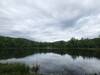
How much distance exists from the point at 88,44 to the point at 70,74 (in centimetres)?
15206

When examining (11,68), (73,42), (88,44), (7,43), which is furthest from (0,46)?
(11,68)

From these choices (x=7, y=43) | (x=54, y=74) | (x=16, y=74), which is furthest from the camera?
(x=7, y=43)

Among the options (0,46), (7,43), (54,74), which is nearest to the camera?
(54,74)

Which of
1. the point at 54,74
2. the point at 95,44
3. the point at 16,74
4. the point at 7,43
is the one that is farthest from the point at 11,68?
the point at 7,43

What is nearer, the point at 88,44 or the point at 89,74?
the point at 89,74

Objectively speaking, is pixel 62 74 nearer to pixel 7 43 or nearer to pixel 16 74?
pixel 16 74

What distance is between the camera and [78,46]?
593ft

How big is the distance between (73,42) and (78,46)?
861 centimetres

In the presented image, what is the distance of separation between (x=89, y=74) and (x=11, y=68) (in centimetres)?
1566

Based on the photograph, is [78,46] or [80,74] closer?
[80,74]

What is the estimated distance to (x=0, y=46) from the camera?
583 feet

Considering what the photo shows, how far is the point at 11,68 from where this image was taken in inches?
1056

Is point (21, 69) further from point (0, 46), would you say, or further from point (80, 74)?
point (0, 46)

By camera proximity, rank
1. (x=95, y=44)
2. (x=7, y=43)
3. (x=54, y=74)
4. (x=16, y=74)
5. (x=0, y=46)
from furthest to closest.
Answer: (x=7, y=43) < (x=0, y=46) < (x=95, y=44) < (x=54, y=74) < (x=16, y=74)
